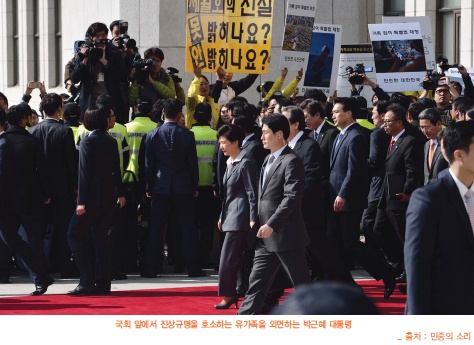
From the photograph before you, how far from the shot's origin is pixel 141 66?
1524 cm

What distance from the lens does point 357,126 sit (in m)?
11.8

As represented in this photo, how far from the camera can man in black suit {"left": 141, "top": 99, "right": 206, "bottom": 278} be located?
13.2 meters

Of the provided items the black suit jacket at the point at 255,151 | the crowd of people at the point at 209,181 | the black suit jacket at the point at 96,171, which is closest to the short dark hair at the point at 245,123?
the crowd of people at the point at 209,181

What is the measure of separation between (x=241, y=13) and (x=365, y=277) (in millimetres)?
3931

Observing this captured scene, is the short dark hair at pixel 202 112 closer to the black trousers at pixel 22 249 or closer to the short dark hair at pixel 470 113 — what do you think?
the black trousers at pixel 22 249

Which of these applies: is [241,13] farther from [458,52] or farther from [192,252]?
[458,52]

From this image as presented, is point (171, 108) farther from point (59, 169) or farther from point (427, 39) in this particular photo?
point (427, 39)

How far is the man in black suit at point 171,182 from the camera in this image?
13188mm

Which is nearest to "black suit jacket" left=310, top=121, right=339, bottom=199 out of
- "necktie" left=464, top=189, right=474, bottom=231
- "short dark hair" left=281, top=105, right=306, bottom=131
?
"short dark hair" left=281, top=105, right=306, bottom=131

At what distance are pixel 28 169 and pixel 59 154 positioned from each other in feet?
2.40

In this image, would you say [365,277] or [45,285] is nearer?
[45,285]

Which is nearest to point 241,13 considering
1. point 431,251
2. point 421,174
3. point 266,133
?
point 421,174

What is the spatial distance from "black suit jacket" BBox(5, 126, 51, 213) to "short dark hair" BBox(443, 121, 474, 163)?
22.5 feet

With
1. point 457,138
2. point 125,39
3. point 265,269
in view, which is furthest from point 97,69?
point 457,138
